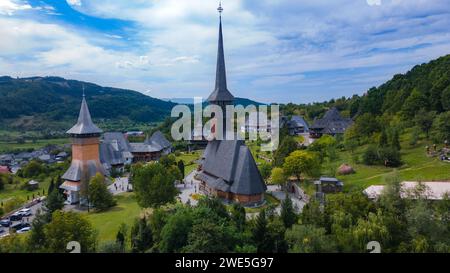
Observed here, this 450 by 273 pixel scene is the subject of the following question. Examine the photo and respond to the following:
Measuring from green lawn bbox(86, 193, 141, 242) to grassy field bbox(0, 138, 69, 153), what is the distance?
234ft

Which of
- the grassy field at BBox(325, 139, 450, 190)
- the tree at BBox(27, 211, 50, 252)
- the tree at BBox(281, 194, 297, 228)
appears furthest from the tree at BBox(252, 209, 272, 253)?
the grassy field at BBox(325, 139, 450, 190)

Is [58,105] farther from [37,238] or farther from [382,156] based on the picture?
[382,156]

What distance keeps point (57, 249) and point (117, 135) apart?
4664 centimetres

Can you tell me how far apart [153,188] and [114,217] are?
5.39 m

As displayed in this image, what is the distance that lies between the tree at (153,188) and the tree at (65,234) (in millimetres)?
8385

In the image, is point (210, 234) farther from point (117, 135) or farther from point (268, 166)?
point (117, 135)

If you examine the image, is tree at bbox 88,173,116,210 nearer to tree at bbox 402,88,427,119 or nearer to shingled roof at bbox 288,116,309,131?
tree at bbox 402,88,427,119

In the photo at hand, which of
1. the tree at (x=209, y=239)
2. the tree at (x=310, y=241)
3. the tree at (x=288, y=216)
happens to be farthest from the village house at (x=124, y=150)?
the tree at (x=310, y=241)

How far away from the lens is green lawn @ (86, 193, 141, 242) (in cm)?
2634

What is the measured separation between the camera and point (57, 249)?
1881cm

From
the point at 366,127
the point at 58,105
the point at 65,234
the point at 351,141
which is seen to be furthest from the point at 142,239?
the point at 58,105

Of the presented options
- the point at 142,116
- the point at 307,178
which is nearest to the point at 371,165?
the point at 307,178

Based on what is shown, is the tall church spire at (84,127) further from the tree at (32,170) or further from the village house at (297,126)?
the village house at (297,126)

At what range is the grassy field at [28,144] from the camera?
9209 centimetres
